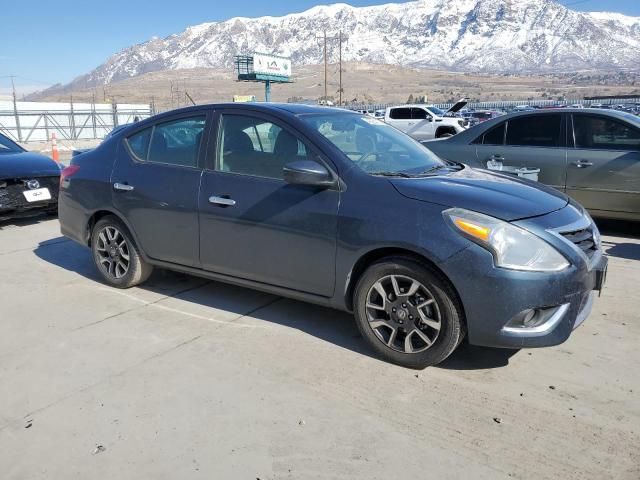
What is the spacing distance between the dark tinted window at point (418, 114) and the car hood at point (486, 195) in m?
21.9

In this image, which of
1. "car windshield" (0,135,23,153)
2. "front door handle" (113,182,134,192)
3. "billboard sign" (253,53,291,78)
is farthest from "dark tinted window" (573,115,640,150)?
"billboard sign" (253,53,291,78)

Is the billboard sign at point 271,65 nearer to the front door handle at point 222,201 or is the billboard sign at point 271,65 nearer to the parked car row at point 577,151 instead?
the parked car row at point 577,151

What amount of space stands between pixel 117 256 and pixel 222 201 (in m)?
1.45

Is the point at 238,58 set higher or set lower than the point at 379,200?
higher

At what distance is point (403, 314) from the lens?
11.5 feet

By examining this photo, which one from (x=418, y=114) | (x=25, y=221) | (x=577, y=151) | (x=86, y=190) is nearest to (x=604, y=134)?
(x=577, y=151)

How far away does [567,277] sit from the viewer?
3266mm

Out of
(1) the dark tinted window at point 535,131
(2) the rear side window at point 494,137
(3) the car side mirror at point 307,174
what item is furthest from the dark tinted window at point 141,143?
(1) the dark tinted window at point 535,131

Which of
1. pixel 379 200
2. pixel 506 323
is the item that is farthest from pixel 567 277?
pixel 379 200

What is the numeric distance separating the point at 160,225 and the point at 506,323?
2.77 meters


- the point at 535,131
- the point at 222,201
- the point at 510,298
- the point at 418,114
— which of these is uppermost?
the point at 418,114

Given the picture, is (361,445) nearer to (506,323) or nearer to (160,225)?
(506,323)

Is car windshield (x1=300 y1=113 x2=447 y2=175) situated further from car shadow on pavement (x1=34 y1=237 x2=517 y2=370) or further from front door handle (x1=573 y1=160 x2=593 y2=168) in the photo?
front door handle (x1=573 y1=160 x2=593 y2=168)

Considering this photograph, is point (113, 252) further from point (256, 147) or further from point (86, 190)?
point (256, 147)
